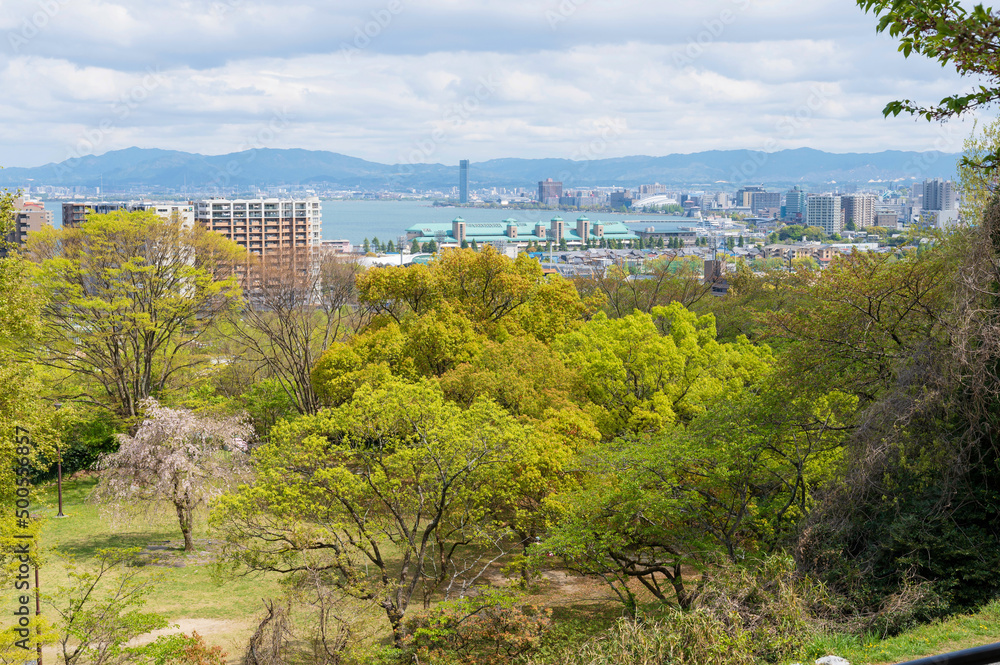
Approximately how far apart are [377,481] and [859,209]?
195 metres

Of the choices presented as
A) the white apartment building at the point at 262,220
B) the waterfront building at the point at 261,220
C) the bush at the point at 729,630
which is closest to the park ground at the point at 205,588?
the bush at the point at 729,630

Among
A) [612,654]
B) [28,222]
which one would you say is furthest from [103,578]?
[28,222]

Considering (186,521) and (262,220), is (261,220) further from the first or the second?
(186,521)

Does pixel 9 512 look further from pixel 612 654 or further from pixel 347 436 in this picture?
pixel 612 654

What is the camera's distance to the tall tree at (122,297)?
81.1 feet

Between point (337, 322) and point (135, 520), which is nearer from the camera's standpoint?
point (135, 520)

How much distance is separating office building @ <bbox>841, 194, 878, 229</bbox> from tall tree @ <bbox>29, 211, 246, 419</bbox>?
179697 millimetres

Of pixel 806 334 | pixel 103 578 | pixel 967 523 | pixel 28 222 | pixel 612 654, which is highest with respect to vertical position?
pixel 28 222

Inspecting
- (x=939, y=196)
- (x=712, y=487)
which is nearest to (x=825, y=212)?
(x=939, y=196)

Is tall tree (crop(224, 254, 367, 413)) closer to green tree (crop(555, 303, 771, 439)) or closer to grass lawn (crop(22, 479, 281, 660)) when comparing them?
grass lawn (crop(22, 479, 281, 660))

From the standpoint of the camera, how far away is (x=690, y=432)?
45.6ft

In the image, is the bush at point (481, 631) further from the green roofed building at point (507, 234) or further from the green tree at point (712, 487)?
the green roofed building at point (507, 234)

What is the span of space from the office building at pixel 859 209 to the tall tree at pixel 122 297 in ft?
590

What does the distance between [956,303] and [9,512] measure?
528 inches
